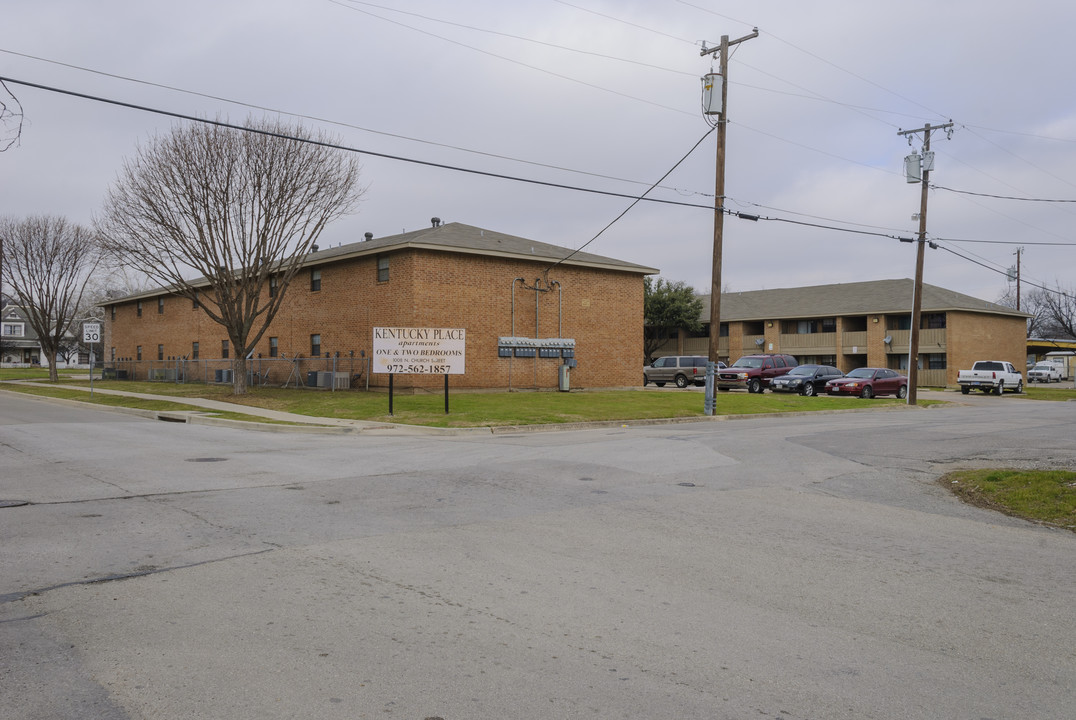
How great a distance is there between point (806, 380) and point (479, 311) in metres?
16.4

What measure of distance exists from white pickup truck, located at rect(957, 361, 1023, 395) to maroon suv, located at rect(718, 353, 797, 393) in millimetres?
11016

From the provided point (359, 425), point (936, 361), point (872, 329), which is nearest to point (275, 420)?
point (359, 425)

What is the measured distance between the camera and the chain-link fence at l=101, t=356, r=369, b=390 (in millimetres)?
32469

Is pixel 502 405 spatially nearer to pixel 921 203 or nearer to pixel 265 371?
pixel 265 371

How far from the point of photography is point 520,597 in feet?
18.6

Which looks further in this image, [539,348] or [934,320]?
[934,320]

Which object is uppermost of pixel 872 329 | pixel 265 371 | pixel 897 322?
pixel 897 322

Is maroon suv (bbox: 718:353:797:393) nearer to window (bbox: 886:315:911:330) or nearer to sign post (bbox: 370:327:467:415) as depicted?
window (bbox: 886:315:911:330)

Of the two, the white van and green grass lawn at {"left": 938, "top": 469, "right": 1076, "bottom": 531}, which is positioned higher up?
the white van

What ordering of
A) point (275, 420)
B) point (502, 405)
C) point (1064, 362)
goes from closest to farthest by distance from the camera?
point (275, 420)
point (502, 405)
point (1064, 362)

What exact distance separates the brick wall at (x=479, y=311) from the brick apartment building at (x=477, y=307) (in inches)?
1.8

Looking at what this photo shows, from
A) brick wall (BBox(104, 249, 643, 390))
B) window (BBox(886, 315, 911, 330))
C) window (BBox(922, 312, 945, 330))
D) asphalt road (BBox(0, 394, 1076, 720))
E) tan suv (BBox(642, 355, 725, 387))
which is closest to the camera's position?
asphalt road (BBox(0, 394, 1076, 720))

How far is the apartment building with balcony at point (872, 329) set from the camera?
165 ft

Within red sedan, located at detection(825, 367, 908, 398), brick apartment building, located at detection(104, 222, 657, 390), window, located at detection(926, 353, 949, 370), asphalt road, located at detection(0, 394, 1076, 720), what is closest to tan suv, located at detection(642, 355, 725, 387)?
brick apartment building, located at detection(104, 222, 657, 390)
